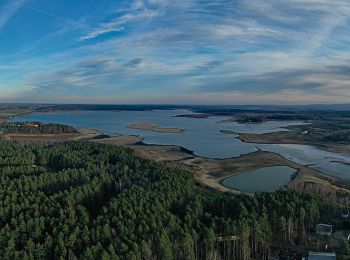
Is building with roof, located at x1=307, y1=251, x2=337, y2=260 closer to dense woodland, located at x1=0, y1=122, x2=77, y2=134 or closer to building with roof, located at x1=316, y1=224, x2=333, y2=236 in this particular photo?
building with roof, located at x1=316, y1=224, x2=333, y2=236

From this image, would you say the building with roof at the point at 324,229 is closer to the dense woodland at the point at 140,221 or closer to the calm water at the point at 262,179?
the dense woodland at the point at 140,221

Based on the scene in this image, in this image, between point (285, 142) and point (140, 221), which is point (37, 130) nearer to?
point (285, 142)

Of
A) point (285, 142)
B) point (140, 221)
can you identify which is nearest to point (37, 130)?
point (285, 142)

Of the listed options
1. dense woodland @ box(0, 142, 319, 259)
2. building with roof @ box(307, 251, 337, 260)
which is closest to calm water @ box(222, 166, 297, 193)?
dense woodland @ box(0, 142, 319, 259)

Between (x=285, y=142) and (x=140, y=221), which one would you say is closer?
(x=140, y=221)

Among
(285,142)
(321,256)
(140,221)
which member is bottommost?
(321,256)

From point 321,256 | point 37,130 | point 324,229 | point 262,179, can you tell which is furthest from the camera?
point 37,130

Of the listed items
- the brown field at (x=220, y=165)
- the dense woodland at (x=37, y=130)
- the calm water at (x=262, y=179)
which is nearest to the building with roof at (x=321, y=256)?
the brown field at (x=220, y=165)

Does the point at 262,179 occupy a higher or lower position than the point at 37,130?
lower
